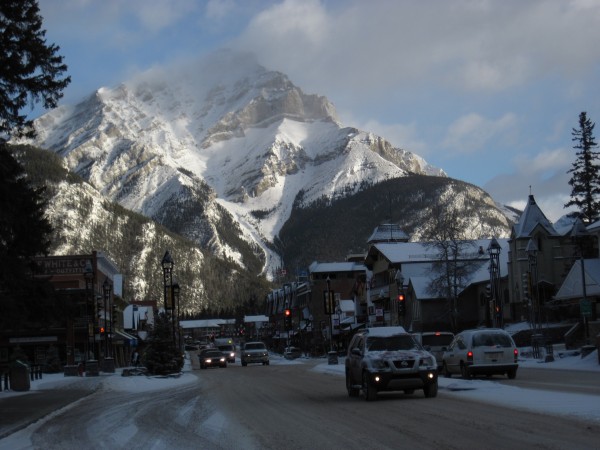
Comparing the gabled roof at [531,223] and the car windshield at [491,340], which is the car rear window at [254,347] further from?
the car windshield at [491,340]

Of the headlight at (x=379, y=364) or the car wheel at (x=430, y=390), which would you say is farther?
the car wheel at (x=430, y=390)

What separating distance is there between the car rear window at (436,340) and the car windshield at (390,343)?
15.1 m

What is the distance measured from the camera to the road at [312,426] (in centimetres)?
1342

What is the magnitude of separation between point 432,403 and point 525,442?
712 cm

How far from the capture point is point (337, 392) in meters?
26.0

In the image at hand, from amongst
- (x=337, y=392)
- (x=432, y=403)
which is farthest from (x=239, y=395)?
(x=432, y=403)

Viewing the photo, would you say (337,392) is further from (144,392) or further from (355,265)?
(355,265)

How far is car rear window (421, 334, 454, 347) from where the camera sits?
123ft

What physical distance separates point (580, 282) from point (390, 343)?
133ft

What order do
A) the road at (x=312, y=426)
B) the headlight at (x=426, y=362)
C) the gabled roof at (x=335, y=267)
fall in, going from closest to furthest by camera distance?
the road at (x=312, y=426), the headlight at (x=426, y=362), the gabled roof at (x=335, y=267)

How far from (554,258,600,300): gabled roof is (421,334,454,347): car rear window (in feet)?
76.5

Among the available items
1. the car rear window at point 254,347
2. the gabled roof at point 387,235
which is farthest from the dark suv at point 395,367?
the gabled roof at point 387,235

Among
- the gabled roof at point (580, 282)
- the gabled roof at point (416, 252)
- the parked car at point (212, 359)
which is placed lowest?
the parked car at point (212, 359)

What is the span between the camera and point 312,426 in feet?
52.8
